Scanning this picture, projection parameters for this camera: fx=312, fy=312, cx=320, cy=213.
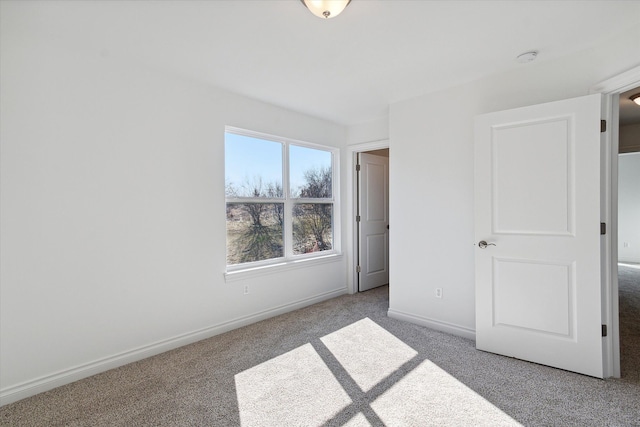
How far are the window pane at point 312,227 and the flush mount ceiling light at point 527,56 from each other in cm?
270

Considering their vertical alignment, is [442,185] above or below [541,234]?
above

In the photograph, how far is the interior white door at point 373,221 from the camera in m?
4.64

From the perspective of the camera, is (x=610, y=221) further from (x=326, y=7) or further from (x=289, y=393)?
(x=289, y=393)

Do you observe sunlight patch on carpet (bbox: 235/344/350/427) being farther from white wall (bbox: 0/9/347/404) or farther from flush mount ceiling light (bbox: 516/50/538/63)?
flush mount ceiling light (bbox: 516/50/538/63)

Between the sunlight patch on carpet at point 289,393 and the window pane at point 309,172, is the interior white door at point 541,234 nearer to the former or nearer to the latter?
the sunlight patch on carpet at point 289,393

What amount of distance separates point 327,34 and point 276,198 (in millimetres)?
2051

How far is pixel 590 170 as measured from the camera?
2.24 metres

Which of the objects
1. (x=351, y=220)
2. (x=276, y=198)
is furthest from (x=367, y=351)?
(x=351, y=220)

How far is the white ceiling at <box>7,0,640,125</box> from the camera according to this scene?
1.88 m

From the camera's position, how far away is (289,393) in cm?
212

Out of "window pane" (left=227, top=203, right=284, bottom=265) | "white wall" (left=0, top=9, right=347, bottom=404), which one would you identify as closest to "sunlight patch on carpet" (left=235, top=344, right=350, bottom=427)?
"white wall" (left=0, top=9, right=347, bottom=404)

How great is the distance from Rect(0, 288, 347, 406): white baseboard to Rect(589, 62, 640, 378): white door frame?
2.95 m

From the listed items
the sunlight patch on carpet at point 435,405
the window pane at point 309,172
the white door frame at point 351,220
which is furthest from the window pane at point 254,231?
the sunlight patch on carpet at point 435,405

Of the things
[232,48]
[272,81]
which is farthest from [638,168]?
[232,48]
